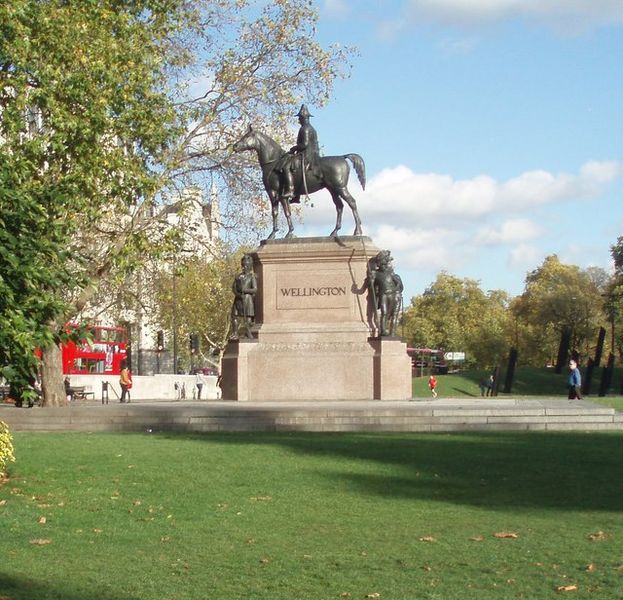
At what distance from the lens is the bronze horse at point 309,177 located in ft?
90.7

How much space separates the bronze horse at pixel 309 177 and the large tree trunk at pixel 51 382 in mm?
6918

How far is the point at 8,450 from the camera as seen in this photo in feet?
41.1

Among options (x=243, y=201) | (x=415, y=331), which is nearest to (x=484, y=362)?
(x=415, y=331)

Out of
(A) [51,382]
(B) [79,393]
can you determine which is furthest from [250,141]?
(B) [79,393]

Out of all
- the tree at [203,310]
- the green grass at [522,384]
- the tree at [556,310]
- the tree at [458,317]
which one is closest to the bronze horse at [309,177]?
the green grass at [522,384]

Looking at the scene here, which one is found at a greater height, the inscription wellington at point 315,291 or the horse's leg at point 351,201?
the horse's leg at point 351,201

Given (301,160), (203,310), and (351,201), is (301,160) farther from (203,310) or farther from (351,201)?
(203,310)

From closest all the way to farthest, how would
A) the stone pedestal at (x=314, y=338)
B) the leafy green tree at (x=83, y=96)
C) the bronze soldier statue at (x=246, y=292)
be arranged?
the leafy green tree at (x=83, y=96) < the stone pedestal at (x=314, y=338) < the bronze soldier statue at (x=246, y=292)

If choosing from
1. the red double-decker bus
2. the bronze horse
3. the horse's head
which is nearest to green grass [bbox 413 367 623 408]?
the red double-decker bus

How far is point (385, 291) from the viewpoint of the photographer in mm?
26672

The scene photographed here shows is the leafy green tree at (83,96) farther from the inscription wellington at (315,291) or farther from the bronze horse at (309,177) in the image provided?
the inscription wellington at (315,291)

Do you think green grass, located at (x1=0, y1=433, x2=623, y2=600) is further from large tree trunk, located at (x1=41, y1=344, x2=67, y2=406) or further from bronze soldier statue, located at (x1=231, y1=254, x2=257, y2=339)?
large tree trunk, located at (x1=41, y1=344, x2=67, y2=406)

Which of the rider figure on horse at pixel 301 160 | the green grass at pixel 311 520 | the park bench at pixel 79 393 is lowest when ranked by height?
the green grass at pixel 311 520

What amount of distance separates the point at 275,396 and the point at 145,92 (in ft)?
24.1
